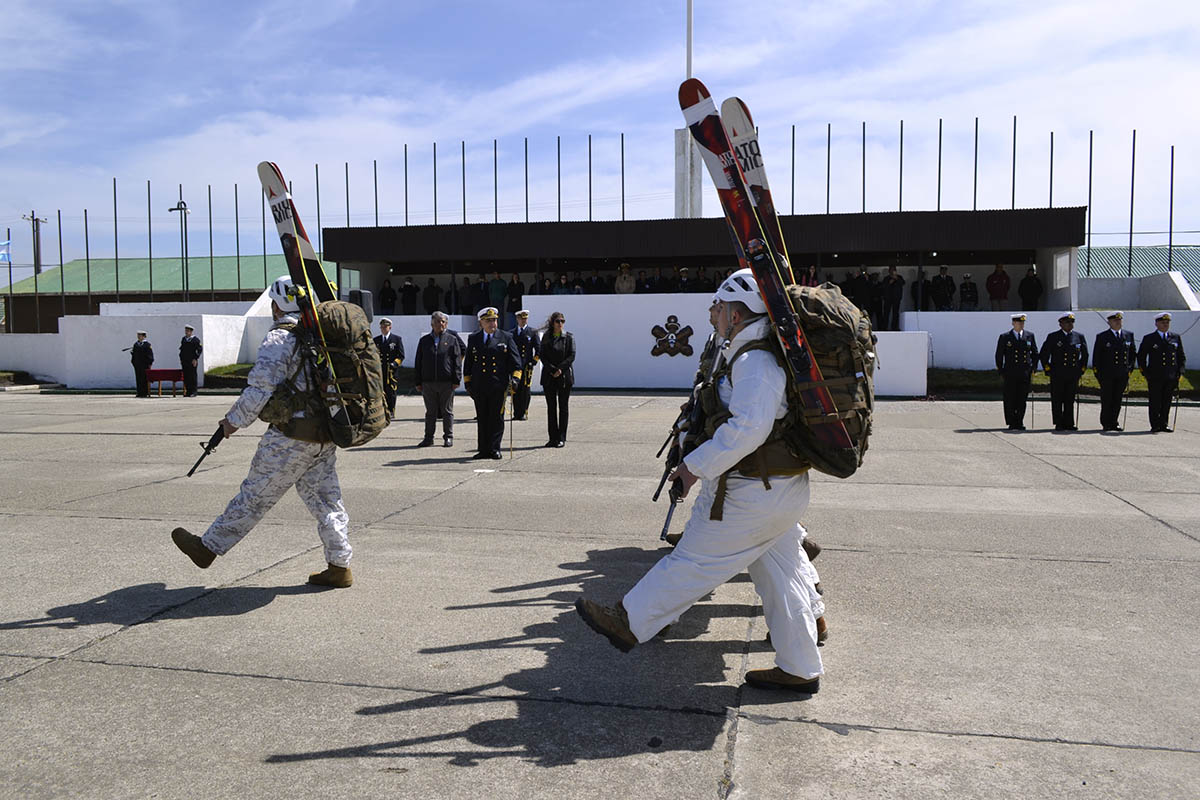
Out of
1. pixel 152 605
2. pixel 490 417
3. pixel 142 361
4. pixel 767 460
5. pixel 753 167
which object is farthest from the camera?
pixel 142 361

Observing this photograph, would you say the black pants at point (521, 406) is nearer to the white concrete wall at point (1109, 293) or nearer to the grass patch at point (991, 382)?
the grass patch at point (991, 382)

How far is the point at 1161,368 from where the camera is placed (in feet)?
48.2

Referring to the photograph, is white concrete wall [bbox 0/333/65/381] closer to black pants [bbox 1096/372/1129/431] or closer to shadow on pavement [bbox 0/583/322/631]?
shadow on pavement [bbox 0/583/322/631]

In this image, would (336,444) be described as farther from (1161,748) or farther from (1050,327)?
(1050,327)

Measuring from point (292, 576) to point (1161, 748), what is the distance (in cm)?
473

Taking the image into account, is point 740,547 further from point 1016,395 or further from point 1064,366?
point 1064,366

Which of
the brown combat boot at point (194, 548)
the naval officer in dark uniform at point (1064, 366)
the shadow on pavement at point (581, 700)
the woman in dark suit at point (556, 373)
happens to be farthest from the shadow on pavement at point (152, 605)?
the naval officer in dark uniform at point (1064, 366)

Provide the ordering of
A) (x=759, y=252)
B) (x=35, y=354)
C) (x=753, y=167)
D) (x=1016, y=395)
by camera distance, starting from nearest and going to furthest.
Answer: (x=759, y=252) < (x=753, y=167) < (x=1016, y=395) < (x=35, y=354)

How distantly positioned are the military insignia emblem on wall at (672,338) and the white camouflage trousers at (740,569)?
21.5 m

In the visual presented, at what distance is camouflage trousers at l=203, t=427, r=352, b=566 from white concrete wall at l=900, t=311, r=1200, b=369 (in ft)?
76.8

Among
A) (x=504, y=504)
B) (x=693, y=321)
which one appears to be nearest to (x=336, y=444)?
(x=504, y=504)

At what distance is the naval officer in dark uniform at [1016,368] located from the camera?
14.9 metres

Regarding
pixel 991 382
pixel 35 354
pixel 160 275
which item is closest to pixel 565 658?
pixel 991 382

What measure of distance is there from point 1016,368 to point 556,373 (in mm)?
7953
